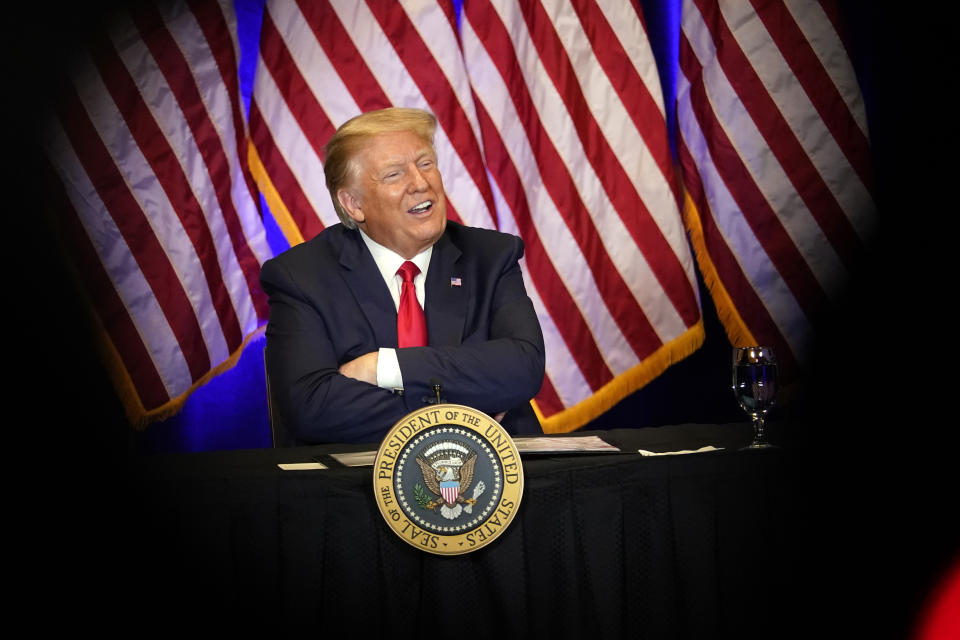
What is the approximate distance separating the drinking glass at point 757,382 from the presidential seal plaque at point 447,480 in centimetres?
57

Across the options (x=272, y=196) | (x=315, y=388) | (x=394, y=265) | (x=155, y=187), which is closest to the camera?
(x=315, y=388)

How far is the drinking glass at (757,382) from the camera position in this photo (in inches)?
72.6

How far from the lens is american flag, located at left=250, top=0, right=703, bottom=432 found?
3459 millimetres

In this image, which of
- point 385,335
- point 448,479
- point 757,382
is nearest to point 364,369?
point 385,335

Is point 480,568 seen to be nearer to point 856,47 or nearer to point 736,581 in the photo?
point 736,581

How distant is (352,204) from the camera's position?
2.70m

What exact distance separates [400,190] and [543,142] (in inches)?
44.4

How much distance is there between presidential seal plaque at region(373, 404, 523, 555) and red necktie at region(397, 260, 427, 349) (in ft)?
3.38

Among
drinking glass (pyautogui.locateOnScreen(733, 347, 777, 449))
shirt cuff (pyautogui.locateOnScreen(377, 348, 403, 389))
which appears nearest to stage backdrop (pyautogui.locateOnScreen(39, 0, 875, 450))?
shirt cuff (pyautogui.locateOnScreen(377, 348, 403, 389))

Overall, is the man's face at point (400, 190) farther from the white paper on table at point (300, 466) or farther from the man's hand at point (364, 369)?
the white paper on table at point (300, 466)

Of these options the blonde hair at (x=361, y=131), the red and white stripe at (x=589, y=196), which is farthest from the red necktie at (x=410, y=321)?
the red and white stripe at (x=589, y=196)

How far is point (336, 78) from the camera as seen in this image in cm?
345

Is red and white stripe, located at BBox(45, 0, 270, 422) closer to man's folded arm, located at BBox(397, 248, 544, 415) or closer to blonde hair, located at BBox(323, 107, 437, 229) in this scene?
blonde hair, located at BBox(323, 107, 437, 229)

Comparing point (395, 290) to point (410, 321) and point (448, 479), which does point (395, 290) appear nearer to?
point (410, 321)
